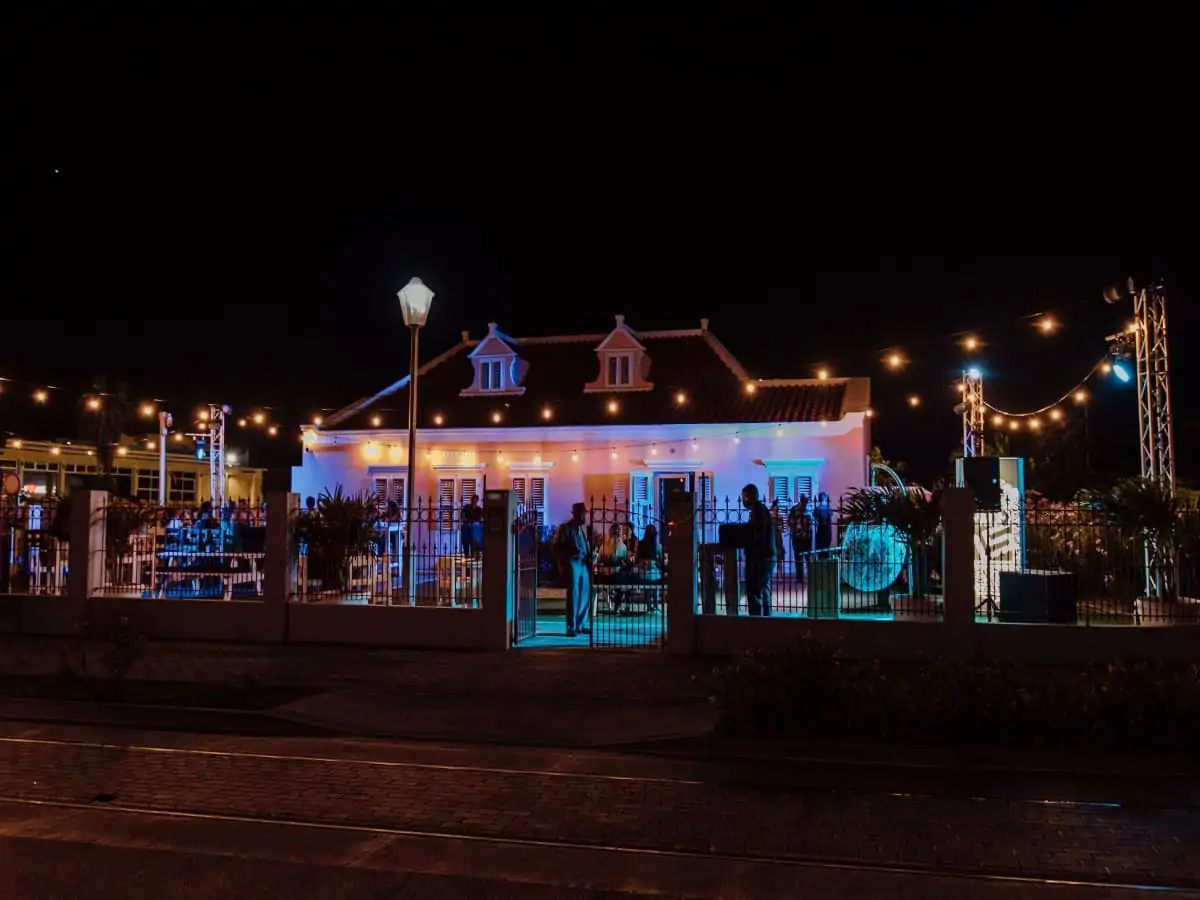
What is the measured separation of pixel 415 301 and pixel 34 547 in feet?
23.8

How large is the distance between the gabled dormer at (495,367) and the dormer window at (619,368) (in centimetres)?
256

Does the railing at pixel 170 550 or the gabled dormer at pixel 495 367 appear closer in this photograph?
the railing at pixel 170 550

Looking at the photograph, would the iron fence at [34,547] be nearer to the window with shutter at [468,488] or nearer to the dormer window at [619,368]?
the window with shutter at [468,488]

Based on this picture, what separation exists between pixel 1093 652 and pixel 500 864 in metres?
8.35

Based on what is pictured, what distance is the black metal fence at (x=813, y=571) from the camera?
38.7 ft

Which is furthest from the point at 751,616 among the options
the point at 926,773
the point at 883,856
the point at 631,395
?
the point at 631,395

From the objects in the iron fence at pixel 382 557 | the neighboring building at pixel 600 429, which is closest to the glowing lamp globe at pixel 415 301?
the iron fence at pixel 382 557

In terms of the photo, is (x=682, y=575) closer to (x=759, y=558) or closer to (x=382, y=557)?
(x=759, y=558)

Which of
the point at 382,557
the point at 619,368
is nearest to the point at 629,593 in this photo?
the point at 382,557

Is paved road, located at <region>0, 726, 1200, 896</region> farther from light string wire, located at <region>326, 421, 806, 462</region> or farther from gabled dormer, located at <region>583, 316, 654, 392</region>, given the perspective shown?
gabled dormer, located at <region>583, 316, 654, 392</region>

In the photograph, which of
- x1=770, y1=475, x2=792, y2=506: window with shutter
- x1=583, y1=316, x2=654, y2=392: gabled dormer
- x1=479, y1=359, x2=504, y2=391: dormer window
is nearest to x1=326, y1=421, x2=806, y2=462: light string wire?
x1=770, y1=475, x2=792, y2=506: window with shutter

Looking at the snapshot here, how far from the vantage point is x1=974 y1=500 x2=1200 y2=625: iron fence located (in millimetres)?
11039

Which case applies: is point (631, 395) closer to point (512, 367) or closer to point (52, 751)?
point (512, 367)

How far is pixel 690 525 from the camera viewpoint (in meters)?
11.7
